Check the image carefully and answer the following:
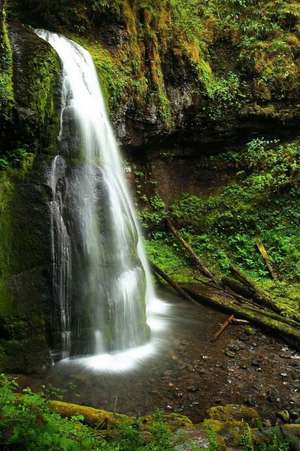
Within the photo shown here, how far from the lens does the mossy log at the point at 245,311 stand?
8.29 m

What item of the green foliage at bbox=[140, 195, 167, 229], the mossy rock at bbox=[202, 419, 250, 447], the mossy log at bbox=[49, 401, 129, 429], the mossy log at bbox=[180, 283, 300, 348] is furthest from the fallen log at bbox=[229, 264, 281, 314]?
the mossy log at bbox=[49, 401, 129, 429]

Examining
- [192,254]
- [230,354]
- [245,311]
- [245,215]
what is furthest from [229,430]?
[245,215]

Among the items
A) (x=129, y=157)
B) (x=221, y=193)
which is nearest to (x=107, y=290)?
(x=129, y=157)

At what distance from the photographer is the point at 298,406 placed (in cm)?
606

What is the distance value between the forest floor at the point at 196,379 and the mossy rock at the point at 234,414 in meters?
0.20

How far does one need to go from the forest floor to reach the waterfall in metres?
0.66

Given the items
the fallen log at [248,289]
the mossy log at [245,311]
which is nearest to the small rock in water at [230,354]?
the mossy log at [245,311]

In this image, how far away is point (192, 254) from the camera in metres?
12.0

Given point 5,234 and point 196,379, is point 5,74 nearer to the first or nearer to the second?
point 5,234

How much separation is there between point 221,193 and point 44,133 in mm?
7856

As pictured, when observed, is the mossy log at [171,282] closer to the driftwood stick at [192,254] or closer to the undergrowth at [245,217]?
the undergrowth at [245,217]

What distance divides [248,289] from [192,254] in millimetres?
2220

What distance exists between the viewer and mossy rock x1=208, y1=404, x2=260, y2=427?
5.41 m

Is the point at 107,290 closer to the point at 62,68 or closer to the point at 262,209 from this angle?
the point at 62,68
